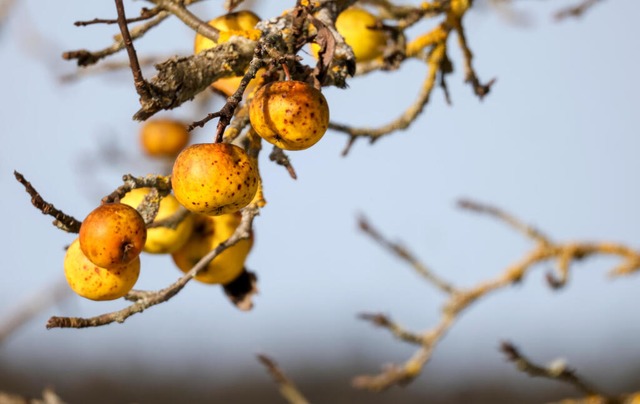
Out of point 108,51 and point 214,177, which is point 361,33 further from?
point 214,177

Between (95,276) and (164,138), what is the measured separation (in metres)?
3.22

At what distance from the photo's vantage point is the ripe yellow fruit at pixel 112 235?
1.68 m

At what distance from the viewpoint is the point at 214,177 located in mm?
1572

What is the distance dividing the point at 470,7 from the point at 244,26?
0.74 metres

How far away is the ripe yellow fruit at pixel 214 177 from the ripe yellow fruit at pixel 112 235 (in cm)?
12

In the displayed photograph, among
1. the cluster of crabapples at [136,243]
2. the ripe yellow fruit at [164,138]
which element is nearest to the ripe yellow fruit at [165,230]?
the cluster of crabapples at [136,243]

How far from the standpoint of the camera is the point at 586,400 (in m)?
2.63

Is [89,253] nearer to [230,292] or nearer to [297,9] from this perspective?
[297,9]

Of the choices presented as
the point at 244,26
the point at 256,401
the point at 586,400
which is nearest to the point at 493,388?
the point at 256,401

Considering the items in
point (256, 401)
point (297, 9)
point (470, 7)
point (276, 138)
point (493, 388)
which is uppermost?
point (493, 388)

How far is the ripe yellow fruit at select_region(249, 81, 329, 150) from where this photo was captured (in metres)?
1.63

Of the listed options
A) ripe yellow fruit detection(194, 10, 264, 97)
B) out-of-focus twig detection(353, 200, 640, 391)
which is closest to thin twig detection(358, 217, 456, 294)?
A: out-of-focus twig detection(353, 200, 640, 391)

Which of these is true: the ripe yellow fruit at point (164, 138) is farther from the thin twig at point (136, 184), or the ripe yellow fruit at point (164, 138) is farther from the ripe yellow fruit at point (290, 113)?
the ripe yellow fruit at point (290, 113)

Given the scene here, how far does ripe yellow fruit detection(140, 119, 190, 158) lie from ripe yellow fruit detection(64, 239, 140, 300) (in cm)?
315
